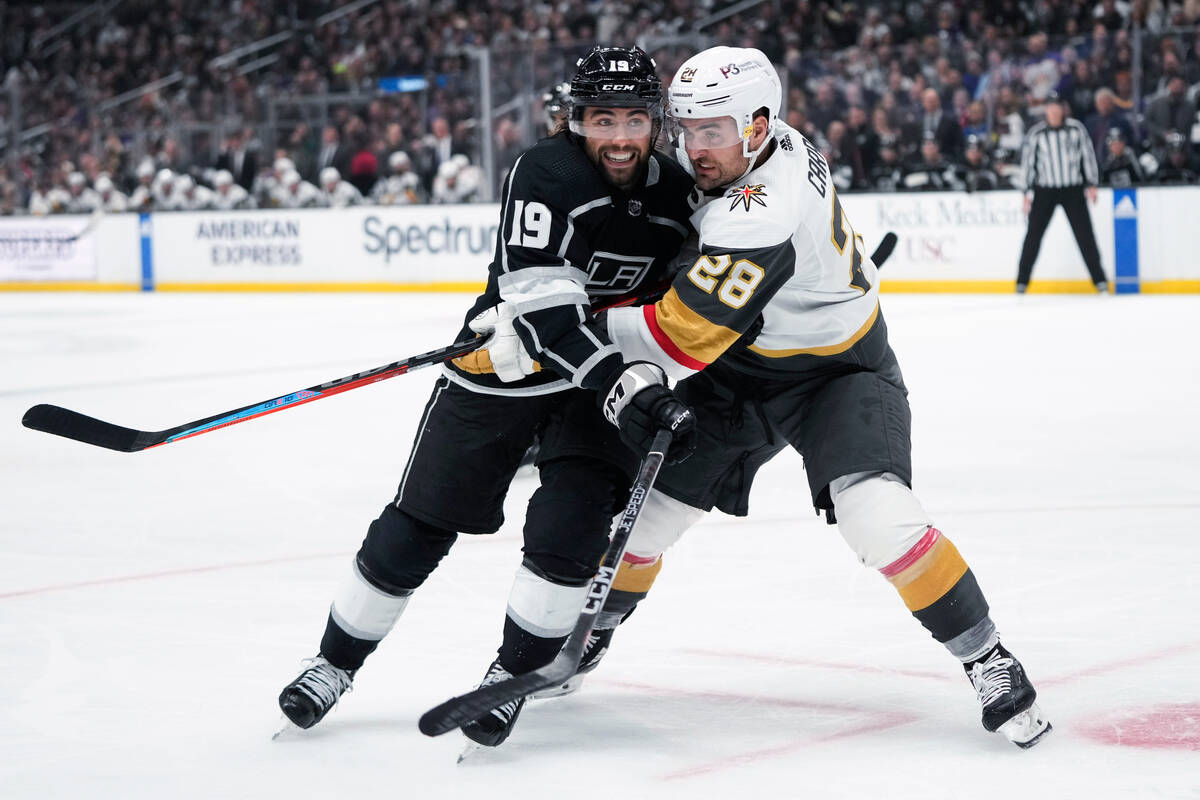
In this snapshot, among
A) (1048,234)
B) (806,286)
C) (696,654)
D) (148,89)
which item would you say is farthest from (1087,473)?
(148,89)

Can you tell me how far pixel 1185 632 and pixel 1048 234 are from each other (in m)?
8.15

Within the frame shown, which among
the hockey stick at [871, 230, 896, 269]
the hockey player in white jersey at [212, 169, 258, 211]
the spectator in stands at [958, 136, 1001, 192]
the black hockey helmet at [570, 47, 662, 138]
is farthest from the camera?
the hockey player in white jersey at [212, 169, 258, 211]

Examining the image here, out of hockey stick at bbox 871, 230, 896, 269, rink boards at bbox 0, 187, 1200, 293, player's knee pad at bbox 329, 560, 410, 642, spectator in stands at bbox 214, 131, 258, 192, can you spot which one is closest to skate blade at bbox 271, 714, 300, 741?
player's knee pad at bbox 329, 560, 410, 642

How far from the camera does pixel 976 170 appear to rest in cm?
1105

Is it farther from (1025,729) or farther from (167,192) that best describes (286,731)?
(167,192)

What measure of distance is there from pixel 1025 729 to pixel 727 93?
40.2 inches

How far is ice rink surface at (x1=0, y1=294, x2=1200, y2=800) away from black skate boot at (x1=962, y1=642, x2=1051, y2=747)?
0.03 m

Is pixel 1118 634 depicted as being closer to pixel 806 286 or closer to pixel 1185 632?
pixel 1185 632

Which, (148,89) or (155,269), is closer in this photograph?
(155,269)

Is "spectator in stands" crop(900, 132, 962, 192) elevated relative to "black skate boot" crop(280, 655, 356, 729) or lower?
elevated

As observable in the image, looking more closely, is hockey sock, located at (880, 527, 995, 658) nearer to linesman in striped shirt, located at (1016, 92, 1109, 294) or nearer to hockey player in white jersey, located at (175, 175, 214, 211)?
linesman in striped shirt, located at (1016, 92, 1109, 294)

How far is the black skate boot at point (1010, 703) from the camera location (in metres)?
2.33

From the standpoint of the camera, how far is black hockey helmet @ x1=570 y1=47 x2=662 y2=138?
2.41 metres

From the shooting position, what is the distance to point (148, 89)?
18359 millimetres
